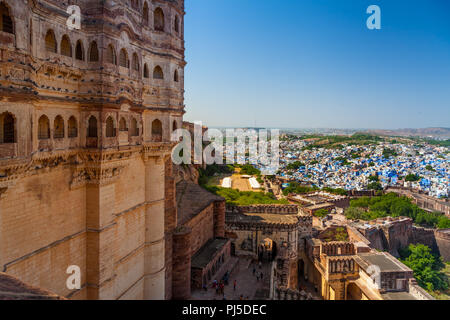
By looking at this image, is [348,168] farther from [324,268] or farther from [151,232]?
[151,232]

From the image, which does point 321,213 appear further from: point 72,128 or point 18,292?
point 18,292

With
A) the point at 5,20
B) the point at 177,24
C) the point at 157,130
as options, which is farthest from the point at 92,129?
the point at 177,24

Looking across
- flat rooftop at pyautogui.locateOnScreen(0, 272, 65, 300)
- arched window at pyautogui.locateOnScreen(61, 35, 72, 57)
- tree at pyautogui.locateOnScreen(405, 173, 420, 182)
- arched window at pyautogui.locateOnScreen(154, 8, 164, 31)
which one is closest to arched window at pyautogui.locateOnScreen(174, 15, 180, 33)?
arched window at pyautogui.locateOnScreen(154, 8, 164, 31)

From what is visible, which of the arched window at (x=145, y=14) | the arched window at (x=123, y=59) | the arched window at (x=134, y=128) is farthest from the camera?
the arched window at (x=145, y=14)

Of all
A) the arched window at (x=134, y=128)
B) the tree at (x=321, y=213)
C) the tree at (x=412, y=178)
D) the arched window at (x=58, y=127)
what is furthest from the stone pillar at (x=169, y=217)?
the tree at (x=412, y=178)

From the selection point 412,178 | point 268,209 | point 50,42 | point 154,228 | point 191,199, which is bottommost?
point 412,178

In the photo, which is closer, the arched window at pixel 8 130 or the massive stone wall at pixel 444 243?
the arched window at pixel 8 130

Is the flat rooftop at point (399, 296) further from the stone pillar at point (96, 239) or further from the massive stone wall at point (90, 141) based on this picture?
the stone pillar at point (96, 239)
